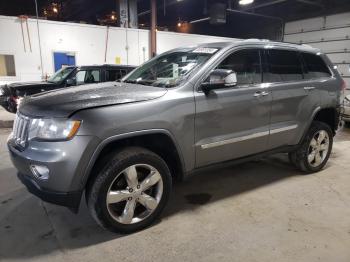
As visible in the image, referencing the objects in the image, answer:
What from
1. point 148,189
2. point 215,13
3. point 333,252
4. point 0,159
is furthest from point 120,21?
point 333,252

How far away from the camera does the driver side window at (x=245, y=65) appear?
10.5ft

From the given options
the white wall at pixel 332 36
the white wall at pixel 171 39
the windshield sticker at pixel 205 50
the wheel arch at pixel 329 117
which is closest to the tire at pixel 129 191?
the windshield sticker at pixel 205 50

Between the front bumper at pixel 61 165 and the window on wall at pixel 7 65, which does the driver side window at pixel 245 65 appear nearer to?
the front bumper at pixel 61 165

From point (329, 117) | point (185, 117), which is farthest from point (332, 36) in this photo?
→ point (185, 117)

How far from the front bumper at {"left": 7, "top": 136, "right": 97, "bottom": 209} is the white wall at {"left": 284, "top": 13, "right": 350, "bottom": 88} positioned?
14.9m

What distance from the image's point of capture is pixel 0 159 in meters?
4.83

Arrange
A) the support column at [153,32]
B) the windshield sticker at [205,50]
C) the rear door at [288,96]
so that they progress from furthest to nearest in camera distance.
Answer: the support column at [153,32] < the rear door at [288,96] < the windshield sticker at [205,50]

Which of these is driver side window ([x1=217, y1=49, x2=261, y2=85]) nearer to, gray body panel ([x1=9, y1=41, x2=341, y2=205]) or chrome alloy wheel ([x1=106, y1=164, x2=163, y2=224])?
gray body panel ([x1=9, y1=41, x2=341, y2=205])

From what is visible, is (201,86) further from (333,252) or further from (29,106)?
(333,252)

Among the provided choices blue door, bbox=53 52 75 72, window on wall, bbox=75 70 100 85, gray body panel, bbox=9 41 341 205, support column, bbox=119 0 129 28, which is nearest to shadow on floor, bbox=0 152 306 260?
gray body panel, bbox=9 41 341 205

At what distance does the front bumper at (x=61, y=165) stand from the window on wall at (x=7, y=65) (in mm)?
9559

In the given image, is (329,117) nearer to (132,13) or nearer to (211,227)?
(211,227)

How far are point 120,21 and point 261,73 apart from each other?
10.6 metres

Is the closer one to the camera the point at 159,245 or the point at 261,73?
the point at 159,245
